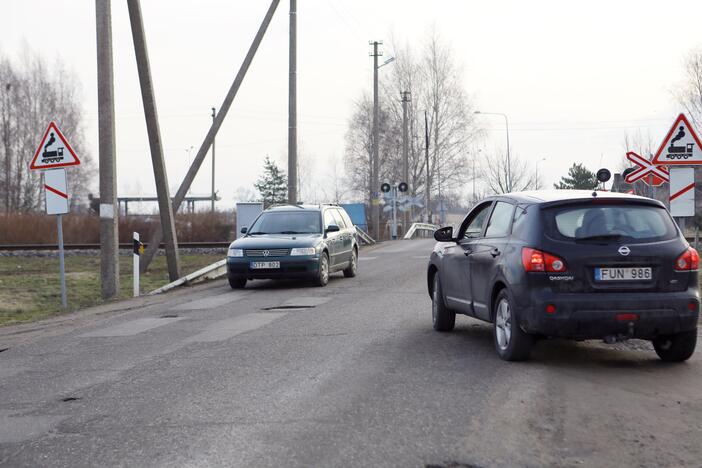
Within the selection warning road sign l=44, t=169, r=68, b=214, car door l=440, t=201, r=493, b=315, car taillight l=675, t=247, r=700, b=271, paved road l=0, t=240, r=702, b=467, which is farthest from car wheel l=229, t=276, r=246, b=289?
car taillight l=675, t=247, r=700, b=271

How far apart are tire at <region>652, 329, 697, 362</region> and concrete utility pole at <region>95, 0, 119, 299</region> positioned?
10527 millimetres

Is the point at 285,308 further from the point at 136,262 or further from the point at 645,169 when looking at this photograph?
the point at 645,169

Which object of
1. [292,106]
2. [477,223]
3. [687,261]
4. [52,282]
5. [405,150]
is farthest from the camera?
[405,150]

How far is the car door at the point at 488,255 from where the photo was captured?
27.7ft

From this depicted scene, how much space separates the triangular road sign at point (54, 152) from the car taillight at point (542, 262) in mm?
9587

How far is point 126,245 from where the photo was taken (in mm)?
35844

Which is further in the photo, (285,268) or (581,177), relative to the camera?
(581,177)

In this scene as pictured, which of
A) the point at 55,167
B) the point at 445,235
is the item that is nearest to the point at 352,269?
the point at 55,167

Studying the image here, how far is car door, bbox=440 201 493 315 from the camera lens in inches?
367

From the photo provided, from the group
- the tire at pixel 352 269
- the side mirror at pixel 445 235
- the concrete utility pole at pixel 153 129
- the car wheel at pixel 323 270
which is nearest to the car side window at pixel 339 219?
the tire at pixel 352 269

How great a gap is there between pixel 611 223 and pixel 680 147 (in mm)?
6425

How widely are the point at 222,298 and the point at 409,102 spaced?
172ft

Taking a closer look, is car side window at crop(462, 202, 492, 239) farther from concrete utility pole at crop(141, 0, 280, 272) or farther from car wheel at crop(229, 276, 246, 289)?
concrete utility pole at crop(141, 0, 280, 272)

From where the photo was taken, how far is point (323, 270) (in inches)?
680
